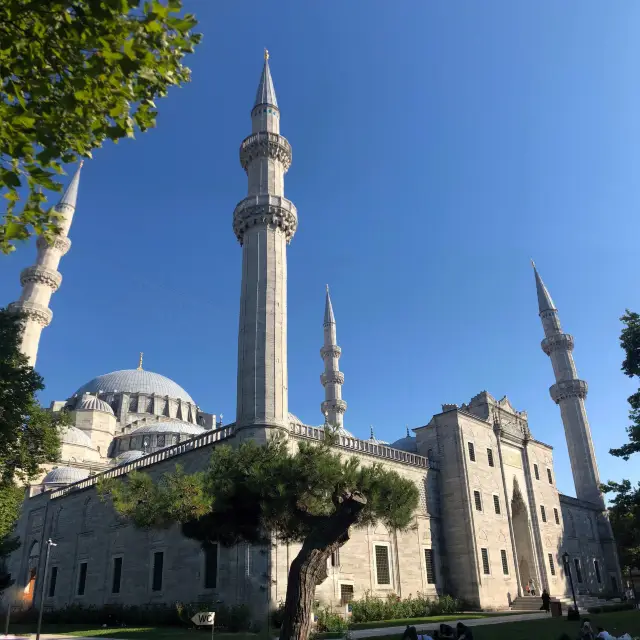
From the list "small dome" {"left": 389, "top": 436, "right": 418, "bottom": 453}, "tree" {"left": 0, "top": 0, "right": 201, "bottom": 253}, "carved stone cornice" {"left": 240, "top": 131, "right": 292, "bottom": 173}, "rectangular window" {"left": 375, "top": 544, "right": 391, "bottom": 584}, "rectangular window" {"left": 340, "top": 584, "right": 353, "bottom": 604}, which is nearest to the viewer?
"tree" {"left": 0, "top": 0, "right": 201, "bottom": 253}

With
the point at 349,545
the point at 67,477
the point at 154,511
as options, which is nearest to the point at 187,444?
the point at 349,545

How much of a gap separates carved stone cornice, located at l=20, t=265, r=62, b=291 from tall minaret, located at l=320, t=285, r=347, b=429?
67.0ft

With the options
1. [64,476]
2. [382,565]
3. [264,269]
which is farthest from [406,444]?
[64,476]

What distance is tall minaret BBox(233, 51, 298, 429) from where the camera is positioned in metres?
23.6

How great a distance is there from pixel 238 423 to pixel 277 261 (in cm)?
797

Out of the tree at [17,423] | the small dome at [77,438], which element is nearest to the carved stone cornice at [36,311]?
the small dome at [77,438]

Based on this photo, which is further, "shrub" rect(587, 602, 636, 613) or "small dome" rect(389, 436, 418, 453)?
"small dome" rect(389, 436, 418, 453)

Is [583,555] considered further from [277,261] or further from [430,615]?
[277,261]

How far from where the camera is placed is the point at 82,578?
29.3 metres

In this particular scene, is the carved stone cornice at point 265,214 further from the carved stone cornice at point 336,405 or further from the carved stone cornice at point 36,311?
the carved stone cornice at point 336,405

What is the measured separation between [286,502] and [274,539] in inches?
263

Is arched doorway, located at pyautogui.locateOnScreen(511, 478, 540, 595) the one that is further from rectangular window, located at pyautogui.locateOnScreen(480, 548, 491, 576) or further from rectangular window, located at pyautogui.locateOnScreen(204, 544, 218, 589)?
rectangular window, located at pyautogui.locateOnScreen(204, 544, 218, 589)

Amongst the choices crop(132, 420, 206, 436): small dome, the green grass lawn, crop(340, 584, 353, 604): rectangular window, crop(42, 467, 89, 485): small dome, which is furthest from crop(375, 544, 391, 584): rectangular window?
crop(132, 420, 206, 436): small dome

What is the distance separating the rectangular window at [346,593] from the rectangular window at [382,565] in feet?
6.70
